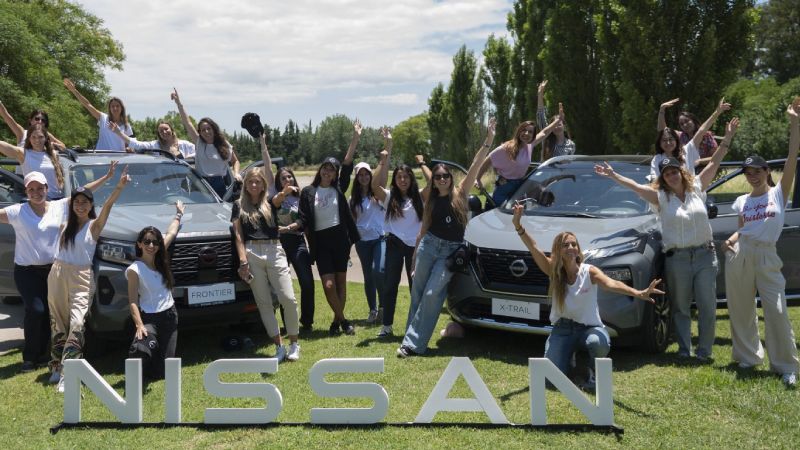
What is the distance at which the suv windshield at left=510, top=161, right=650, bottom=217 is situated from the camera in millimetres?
7203

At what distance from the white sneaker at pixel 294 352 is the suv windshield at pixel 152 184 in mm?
2067

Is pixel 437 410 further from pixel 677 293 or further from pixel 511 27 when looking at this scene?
pixel 511 27

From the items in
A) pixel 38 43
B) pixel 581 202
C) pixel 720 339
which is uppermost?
pixel 38 43

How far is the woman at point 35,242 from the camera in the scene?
6504 millimetres

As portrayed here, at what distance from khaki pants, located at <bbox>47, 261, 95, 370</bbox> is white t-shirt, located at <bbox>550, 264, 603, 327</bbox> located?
3.88 m

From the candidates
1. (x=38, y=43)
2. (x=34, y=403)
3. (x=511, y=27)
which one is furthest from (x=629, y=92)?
(x=38, y=43)

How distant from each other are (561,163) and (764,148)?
32.8m

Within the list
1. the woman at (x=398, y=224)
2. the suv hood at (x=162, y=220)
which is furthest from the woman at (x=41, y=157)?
the woman at (x=398, y=224)

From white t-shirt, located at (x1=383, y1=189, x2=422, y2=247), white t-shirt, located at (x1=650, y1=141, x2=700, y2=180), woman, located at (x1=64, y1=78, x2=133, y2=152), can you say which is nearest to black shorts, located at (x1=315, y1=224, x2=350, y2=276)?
white t-shirt, located at (x1=383, y1=189, x2=422, y2=247)

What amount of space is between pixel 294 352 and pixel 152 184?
252 cm

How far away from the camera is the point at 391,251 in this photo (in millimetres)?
7922

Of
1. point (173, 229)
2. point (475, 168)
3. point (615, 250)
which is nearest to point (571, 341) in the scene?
point (615, 250)

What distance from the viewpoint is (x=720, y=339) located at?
743cm

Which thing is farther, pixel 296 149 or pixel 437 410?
pixel 296 149
